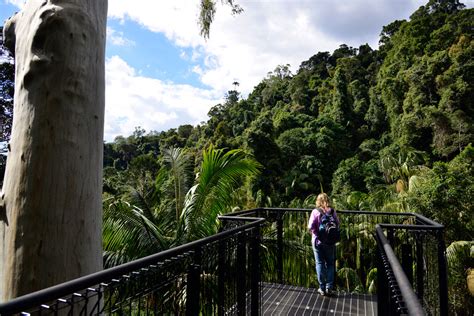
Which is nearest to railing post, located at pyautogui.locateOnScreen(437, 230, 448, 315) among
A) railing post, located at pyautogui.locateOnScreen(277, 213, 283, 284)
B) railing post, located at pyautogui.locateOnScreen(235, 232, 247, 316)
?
railing post, located at pyautogui.locateOnScreen(235, 232, 247, 316)

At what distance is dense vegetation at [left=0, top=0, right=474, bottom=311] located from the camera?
18.4 feet

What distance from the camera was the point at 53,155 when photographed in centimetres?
161

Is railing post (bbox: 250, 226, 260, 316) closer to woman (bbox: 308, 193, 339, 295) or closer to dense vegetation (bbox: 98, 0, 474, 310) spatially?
woman (bbox: 308, 193, 339, 295)

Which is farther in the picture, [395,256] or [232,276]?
[232,276]

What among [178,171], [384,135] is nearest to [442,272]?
[178,171]

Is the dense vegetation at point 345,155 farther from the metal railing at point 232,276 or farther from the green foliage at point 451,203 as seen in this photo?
the metal railing at point 232,276

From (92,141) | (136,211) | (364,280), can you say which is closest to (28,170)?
(92,141)

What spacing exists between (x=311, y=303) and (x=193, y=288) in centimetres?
283

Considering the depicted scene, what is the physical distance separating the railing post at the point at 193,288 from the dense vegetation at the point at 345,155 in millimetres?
3094

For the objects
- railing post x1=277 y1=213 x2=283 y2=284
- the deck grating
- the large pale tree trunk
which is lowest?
the deck grating

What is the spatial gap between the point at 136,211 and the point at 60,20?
394 centimetres

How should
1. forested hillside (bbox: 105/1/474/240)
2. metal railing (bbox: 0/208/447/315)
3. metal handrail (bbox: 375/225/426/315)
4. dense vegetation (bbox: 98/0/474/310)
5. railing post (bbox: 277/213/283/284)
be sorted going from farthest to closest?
forested hillside (bbox: 105/1/474/240) < dense vegetation (bbox: 98/0/474/310) < railing post (bbox: 277/213/283/284) < metal railing (bbox: 0/208/447/315) < metal handrail (bbox: 375/225/426/315)

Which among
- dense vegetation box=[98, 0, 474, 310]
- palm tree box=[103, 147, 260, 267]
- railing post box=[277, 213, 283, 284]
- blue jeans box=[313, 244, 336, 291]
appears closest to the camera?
blue jeans box=[313, 244, 336, 291]

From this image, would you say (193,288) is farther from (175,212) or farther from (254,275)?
(175,212)
